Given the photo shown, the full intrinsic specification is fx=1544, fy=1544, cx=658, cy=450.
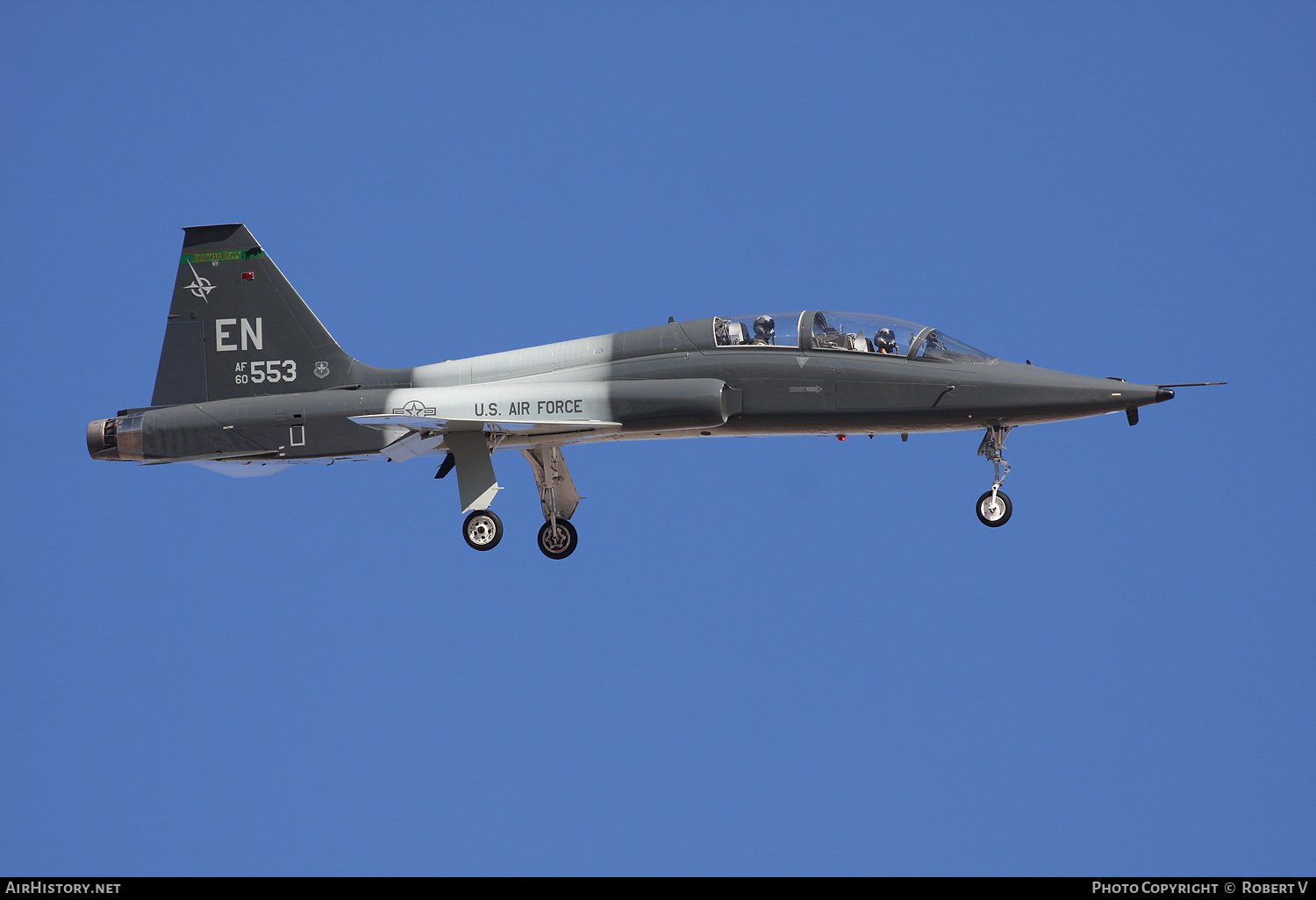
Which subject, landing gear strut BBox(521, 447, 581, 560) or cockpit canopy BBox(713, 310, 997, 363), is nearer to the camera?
cockpit canopy BBox(713, 310, 997, 363)

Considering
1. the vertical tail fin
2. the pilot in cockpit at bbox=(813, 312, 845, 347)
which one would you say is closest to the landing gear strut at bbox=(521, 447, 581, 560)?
the vertical tail fin

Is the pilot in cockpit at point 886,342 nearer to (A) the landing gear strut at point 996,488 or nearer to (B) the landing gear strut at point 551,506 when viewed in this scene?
(A) the landing gear strut at point 996,488

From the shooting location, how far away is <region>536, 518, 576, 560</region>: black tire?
26.7 metres

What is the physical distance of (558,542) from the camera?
87.7 ft

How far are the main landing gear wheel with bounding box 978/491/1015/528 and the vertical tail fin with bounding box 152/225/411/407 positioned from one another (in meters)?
9.71

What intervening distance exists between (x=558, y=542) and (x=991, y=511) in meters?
7.38

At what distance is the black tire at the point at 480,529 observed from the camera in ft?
82.8

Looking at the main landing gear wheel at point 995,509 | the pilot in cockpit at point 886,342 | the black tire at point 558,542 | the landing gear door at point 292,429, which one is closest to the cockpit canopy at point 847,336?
the pilot in cockpit at point 886,342

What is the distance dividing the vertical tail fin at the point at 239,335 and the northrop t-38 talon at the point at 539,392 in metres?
0.03

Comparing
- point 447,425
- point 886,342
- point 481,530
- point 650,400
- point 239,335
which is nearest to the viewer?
→ point 650,400

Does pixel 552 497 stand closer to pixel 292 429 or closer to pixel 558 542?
pixel 558 542

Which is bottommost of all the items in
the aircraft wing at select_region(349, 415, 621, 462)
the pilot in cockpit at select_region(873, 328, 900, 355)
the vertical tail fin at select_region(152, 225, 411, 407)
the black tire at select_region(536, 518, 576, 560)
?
the black tire at select_region(536, 518, 576, 560)

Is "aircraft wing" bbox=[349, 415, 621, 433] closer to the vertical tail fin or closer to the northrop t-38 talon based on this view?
the northrop t-38 talon

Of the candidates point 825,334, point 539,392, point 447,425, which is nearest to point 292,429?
point 447,425
